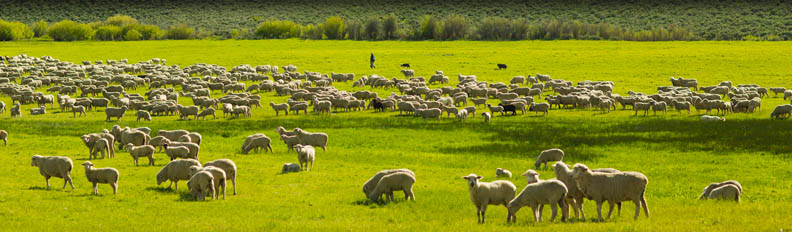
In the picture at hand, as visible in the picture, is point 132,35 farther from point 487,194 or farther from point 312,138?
point 487,194

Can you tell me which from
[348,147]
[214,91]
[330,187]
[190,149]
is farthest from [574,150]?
[214,91]

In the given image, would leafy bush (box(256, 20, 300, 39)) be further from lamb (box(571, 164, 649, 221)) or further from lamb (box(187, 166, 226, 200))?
lamb (box(571, 164, 649, 221))

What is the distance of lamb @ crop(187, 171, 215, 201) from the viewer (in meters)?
18.5

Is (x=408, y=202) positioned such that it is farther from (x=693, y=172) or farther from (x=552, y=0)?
(x=552, y=0)

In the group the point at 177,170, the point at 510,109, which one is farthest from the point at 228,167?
the point at 510,109

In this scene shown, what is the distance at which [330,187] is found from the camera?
2106 centimetres

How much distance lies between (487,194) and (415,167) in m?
9.30

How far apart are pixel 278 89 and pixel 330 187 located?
32.2 metres

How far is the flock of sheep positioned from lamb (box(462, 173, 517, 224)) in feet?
72.3

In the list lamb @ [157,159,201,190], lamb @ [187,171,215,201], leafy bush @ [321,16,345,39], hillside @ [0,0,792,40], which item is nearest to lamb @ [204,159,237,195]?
lamb @ [157,159,201,190]

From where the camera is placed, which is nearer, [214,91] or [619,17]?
[214,91]

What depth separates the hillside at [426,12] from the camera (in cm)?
13775

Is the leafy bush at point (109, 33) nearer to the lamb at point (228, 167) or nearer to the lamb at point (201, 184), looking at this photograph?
the lamb at point (228, 167)

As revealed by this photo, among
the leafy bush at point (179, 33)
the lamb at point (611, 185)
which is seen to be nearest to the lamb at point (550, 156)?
the lamb at point (611, 185)
